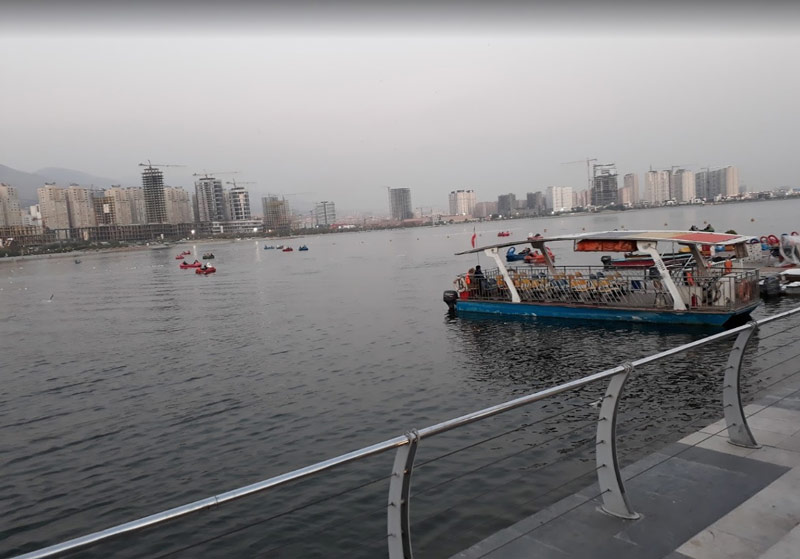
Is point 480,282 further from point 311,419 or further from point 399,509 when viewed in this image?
point 399,509

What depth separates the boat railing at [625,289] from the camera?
22.8 meters

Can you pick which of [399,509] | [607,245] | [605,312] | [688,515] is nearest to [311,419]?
[688,515]

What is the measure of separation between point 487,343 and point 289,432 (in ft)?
37.6

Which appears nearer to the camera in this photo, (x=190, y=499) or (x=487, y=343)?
(x=190, y=499)

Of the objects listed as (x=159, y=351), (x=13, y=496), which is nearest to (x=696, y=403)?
(x=13, y=496)

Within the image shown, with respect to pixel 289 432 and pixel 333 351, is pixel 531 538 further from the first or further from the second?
pixel 333 351

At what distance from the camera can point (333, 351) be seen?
2561 cm

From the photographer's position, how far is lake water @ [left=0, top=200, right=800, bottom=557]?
33.4 ft

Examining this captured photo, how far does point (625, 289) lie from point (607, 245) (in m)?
2.71

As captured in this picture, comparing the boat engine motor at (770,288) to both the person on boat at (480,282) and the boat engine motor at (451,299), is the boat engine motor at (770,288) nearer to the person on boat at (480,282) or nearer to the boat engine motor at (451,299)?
the person on boat at (480,282)

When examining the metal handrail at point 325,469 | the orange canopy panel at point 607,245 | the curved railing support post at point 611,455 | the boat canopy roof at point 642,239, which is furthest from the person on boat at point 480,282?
the curved railing support post at point 611,455

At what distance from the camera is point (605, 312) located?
25.3 meters

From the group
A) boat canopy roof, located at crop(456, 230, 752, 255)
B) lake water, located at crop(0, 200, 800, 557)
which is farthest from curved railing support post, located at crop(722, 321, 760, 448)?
boat canopy roof, located at crop(456, 230, 752, 255)

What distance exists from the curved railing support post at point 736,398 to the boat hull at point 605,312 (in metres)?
18.9
